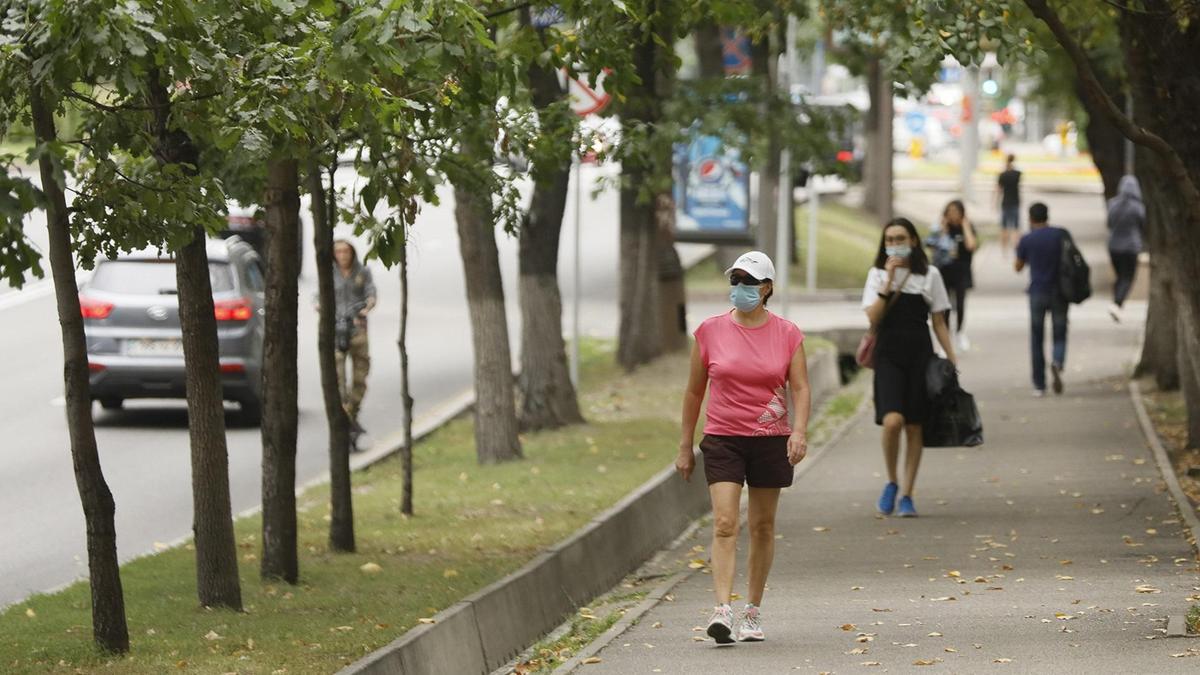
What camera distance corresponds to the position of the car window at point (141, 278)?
17.9m

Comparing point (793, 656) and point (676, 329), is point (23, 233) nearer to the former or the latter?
point (793, 656)

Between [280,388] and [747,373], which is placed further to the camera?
[280,388]

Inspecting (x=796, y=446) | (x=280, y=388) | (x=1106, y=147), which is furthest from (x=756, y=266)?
(x=1106, y=147)

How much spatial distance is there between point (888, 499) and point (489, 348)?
3501mm

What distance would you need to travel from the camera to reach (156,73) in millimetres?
8391

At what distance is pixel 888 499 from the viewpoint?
43.4 feet

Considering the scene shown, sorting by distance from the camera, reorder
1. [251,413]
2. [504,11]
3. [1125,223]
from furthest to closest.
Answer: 1. [1125,223]
2. [251,413]
3. [504,11]

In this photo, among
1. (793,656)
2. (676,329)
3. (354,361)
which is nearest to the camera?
(793,656)

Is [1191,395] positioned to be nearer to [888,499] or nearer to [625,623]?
[888,499]

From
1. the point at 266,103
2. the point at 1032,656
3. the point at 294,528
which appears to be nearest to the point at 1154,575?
the point at 1032,656

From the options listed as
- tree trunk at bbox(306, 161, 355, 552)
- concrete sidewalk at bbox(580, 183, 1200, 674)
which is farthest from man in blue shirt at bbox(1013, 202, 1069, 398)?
tree trunk at bbox(306, 161, 355, 552)

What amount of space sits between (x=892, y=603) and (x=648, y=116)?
9453 millimetres

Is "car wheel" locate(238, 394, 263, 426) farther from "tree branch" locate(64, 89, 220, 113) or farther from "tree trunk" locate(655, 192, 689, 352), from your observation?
"tree branch" locate(64, 89, 220, 113)

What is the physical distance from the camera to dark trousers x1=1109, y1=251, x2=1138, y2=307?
26.2 metres
